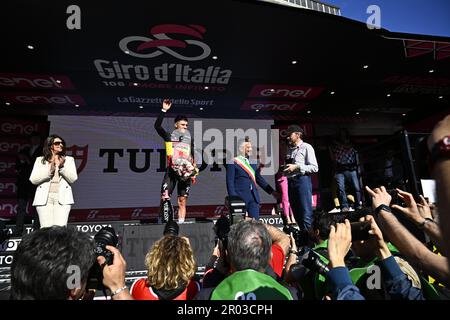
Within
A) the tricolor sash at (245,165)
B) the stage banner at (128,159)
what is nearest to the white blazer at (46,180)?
the tricolor sash at (245,165)

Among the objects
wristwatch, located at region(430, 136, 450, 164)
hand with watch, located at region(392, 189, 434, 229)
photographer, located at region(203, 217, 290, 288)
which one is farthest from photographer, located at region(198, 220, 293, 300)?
hand with watch, located at region(392, 189, 434, 229)

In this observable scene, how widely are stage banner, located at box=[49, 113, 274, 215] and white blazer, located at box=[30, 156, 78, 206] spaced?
15.7ft

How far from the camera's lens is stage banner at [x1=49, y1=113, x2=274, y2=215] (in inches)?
305

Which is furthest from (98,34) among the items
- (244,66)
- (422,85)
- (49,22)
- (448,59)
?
(422,85)

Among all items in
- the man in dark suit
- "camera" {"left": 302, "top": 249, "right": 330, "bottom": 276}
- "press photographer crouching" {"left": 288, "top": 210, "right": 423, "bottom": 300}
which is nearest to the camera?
"press photographer crouching" {"left": 288, "top": 210, "right": 423, "bottom": 300}

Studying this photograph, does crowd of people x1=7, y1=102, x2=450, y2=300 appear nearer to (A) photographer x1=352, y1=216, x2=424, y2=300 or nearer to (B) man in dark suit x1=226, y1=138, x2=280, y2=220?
(A) photographer x1=352, y1=216, x2=424, y2=300

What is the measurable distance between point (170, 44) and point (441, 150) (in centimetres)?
524

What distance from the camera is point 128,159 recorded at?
26.5 feet

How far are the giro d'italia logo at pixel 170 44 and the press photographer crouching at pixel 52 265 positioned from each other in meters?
4.56

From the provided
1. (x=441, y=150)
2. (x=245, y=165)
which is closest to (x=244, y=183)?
(x=245, y=165)

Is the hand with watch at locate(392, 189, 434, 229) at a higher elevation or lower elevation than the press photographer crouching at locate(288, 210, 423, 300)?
higher

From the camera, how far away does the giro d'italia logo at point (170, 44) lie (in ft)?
15.4

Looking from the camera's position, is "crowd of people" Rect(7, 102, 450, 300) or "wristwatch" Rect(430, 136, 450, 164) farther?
"crowd of people" Rect(7, 102, 450, 300)
